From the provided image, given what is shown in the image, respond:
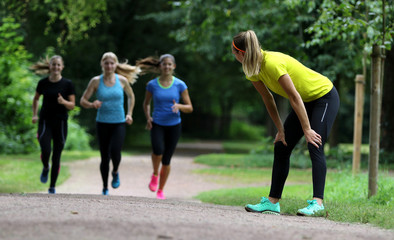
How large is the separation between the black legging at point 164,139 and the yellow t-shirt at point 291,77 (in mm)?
3226

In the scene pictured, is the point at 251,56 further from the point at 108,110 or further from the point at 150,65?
the point at 150,65

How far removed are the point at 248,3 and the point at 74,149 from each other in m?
8.81

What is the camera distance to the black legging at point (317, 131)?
5.86 meters

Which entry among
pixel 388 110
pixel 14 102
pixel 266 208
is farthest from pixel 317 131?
pixel 14 102

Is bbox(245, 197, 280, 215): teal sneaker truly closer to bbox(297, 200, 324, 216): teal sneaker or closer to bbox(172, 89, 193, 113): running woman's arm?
bbox(297, 200, 324, 216): teal sneaker

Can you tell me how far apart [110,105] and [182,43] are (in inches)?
758

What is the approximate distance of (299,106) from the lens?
18.3 feet

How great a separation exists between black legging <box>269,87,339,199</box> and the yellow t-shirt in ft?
0.32

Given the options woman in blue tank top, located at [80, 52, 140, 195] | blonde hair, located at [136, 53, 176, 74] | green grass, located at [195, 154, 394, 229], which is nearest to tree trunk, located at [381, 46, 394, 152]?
green grass, located at [195, 154, 394, 229]

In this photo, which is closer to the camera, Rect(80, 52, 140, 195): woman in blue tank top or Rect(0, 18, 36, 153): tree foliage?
Rect(80, 52, 140, 195): woman in blue tank top

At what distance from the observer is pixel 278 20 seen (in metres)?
16.6

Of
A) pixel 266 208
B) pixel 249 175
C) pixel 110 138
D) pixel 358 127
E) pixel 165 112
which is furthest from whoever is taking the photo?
pixel 249 175

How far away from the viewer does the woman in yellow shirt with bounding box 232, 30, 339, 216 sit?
560 centimetres

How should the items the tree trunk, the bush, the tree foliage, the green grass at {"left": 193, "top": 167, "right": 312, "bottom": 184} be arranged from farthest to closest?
the bush → the tree foliage → the tree trunk → the green grass at {"left": 193, "top": 167, "right": 312, "bottom": 184}
